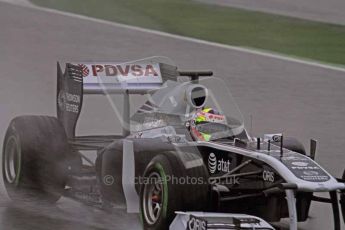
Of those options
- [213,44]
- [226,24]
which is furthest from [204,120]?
[226,24]

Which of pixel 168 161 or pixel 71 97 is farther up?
pixel 71 97

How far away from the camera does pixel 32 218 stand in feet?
28.1

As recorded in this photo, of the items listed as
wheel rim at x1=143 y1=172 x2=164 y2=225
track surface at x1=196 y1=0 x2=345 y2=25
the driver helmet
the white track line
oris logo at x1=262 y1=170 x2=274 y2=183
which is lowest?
wheel rim at x1=143 y1=172 x2=164 y2=225

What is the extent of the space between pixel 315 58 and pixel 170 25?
306 centimetres

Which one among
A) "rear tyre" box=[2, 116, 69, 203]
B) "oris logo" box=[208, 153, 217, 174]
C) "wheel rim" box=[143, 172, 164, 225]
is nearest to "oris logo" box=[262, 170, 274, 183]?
"oris logo" box=[208, 153, 217, 174]

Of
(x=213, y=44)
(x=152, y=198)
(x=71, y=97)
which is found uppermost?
(x=213, y=44)

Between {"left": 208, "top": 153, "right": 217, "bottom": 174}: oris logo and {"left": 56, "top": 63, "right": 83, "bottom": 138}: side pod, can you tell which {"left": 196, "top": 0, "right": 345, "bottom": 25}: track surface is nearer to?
{"left": 56, "top": 63, "right": 83, "bottom": 138}: side pod

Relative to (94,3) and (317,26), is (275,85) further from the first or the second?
(94,3)

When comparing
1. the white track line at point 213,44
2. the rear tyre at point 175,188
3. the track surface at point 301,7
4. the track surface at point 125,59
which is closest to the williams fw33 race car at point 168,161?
the rear tyre at point 175,188

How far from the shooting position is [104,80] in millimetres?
9445

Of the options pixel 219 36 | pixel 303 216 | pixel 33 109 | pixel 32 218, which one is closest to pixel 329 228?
pixel 303 216

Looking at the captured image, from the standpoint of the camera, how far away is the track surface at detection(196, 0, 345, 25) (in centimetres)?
1903

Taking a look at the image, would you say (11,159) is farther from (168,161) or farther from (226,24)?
(226,24)

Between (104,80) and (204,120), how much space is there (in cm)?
152
